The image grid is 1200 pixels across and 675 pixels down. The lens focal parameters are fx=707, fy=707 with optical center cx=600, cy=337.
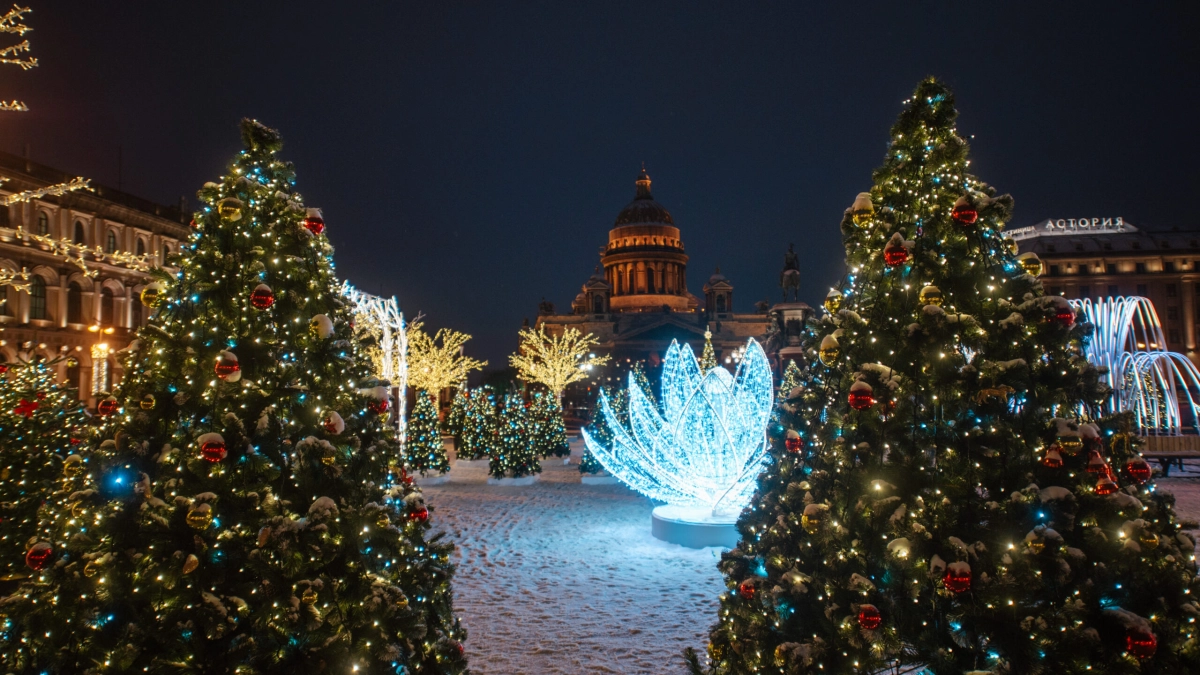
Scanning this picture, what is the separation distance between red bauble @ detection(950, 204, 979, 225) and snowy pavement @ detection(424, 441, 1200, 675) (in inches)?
174

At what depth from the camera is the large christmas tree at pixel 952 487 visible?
376 cm

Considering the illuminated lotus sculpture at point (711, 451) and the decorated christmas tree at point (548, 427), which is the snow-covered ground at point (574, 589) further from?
the decorated christmas tree at point (548, 427)

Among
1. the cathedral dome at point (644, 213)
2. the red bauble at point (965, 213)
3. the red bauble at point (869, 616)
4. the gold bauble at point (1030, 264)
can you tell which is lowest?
the red bauble at point (869, 616)

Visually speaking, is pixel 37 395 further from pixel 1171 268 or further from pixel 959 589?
pixel 1171 268

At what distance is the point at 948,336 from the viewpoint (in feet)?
13.8

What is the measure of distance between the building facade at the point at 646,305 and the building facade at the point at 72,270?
97.6 feet

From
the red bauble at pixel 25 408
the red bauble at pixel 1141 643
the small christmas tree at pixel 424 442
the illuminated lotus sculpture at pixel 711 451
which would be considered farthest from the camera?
the small christmas tree at pixel 424 442

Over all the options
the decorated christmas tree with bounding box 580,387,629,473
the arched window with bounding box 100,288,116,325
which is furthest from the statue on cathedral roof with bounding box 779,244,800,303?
the arched window with bounding box 100,288,116,325

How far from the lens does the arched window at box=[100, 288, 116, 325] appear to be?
33.6m

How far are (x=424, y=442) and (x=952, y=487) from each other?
17115 mm

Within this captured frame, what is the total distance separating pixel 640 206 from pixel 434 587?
89798 mm

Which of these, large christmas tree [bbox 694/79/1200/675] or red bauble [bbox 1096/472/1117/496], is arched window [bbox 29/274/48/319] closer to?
large christmas tree [bbox 694/79/1200/675]

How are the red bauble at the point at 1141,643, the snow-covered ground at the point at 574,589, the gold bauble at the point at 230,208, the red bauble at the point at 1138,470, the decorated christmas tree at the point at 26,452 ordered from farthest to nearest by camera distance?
the snow-covered ground at the point at 574,589
the decorated christmas tree at the point at 26,452
the gold bauble at the point at 230,208
the red bauble at the point at 1138,470
the red bauble at the point at 1141,643

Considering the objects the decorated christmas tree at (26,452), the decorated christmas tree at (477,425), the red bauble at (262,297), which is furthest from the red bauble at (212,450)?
the decorated christmas tree at (477,425)
